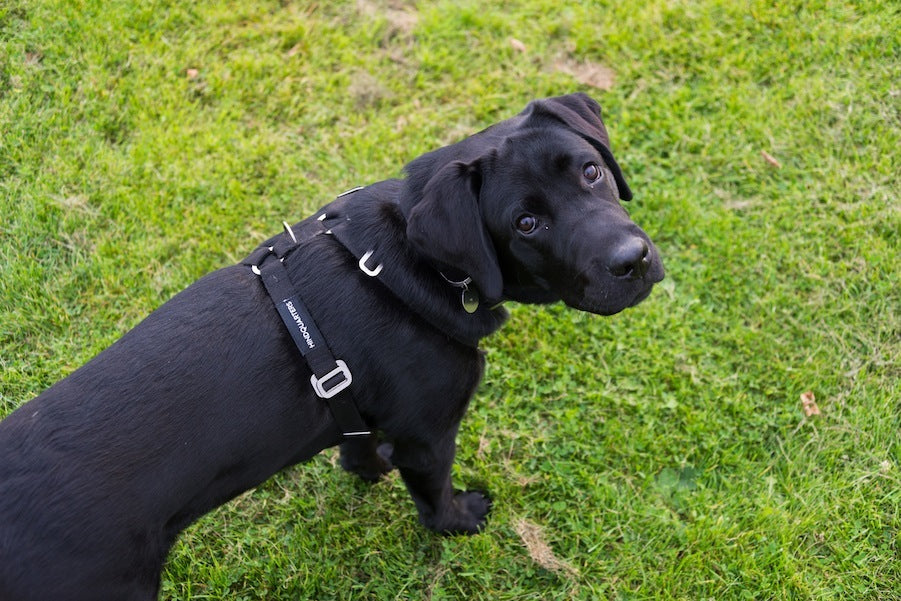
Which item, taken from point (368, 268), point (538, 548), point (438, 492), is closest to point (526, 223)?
point (368, 268)

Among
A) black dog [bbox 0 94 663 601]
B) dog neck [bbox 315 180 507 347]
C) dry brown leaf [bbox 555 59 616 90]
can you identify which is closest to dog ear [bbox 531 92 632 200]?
black dog [bbox 0 94 663 601]

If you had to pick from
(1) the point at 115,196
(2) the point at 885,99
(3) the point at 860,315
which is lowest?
(3) the point at 860,315

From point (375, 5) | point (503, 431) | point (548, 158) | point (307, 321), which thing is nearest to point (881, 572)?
point (503, 431)

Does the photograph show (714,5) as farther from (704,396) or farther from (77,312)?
(77,312)

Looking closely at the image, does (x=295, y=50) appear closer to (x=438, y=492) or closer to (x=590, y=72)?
(x=590, y=72)

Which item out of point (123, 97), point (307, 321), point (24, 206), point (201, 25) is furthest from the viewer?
point (201, 25)

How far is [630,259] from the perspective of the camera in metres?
2.54

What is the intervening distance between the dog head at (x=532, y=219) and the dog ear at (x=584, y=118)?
21 millimetres

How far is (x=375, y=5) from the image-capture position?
5.21 m

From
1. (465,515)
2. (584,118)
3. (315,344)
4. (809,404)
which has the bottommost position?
(809,404)

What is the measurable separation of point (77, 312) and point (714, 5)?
177 inches

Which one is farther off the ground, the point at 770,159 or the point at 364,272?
the point at 364,272

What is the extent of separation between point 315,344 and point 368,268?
340 mm

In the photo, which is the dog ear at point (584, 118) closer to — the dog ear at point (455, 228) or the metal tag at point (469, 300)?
the dog ear at point (455, 228)
